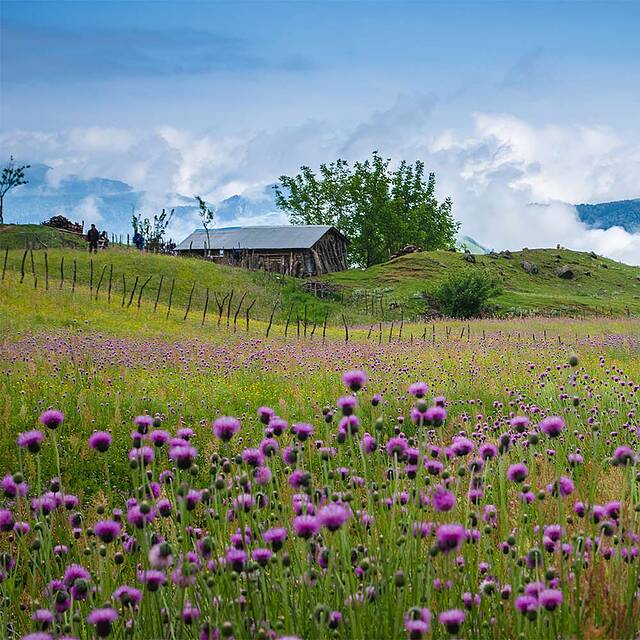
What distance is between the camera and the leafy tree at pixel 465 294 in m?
38.4

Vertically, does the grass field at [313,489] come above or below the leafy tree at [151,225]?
below

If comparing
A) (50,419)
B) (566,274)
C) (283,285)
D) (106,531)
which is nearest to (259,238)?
(283,285)

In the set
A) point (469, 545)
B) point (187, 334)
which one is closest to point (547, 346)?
point (187, 334)

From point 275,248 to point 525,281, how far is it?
1970cm

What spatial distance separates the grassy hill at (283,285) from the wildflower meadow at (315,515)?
14.2 metres

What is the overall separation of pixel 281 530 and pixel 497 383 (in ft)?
26.7

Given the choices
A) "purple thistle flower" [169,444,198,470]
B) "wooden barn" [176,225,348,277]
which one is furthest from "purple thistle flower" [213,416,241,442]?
"wooden barn" [176,225,348,277]

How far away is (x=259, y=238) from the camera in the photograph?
2253 inches

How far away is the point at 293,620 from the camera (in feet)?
8.34

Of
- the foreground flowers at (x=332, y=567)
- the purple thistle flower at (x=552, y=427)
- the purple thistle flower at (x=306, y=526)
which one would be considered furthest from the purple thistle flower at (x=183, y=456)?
the purple thistle flower at (x=552, y=427)

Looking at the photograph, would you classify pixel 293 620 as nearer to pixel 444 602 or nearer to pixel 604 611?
pixel 444 602

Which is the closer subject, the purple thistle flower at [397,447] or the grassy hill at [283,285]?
the purple thistle flower at [397,447]

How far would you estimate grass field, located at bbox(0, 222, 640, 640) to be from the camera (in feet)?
8.31

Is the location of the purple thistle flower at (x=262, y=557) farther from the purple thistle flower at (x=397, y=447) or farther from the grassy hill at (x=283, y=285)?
the grassy hill at (x=283, y=285)
